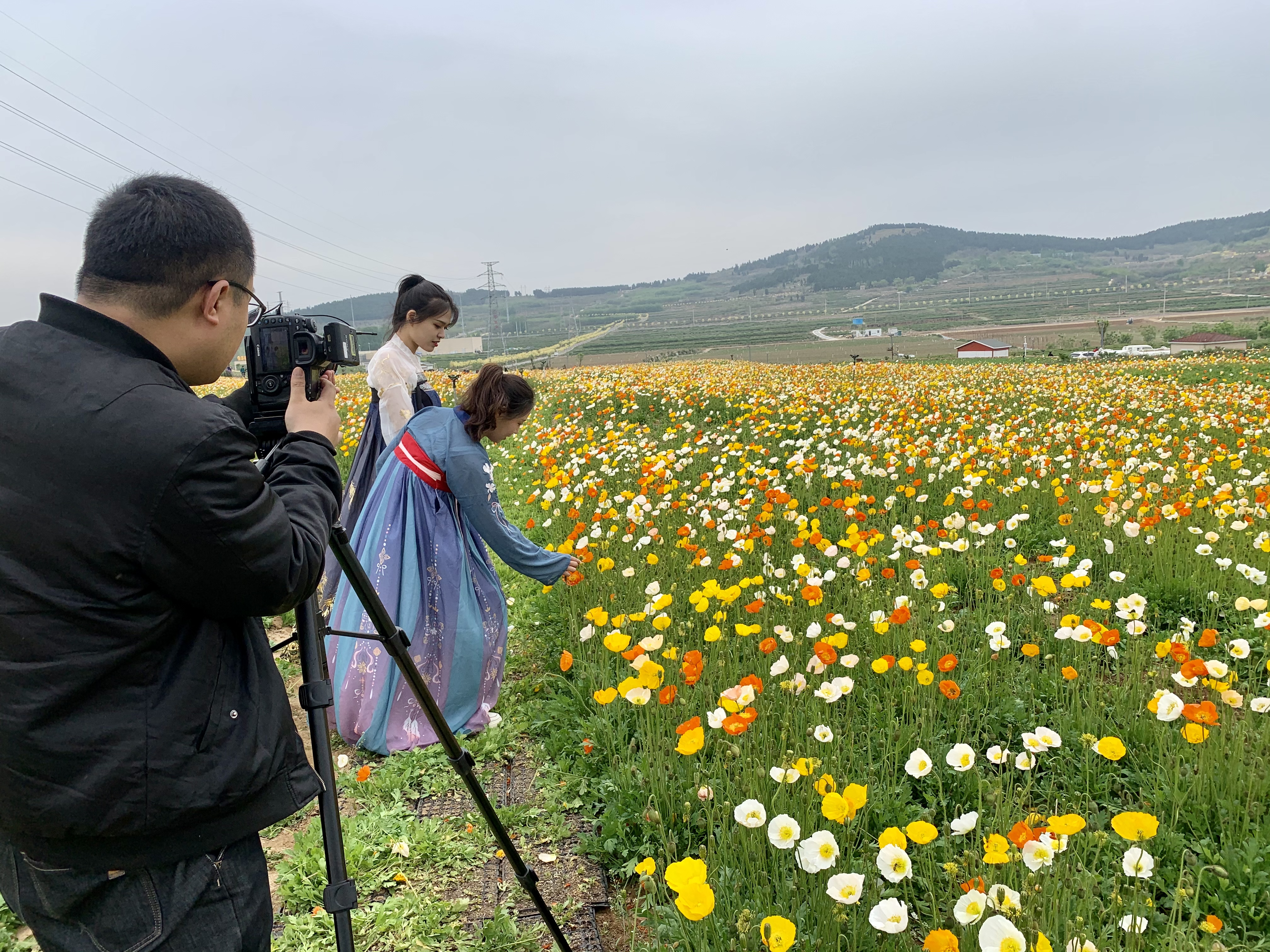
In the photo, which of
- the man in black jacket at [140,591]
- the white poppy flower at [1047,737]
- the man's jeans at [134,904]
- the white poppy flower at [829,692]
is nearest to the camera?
the man in black jacket at [140,591]

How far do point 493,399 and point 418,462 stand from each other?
1.66 ft

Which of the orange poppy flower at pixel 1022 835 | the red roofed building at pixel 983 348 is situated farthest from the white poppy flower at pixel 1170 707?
Result: the red roofed building at pixel 983 348

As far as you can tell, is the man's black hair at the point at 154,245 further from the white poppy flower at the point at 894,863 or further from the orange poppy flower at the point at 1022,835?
the orange poppy flower at the point at 1022,835

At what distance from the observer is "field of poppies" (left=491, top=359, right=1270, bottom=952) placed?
5.87 ft

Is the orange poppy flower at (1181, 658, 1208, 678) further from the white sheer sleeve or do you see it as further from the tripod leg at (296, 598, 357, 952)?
the white sheer sleeve

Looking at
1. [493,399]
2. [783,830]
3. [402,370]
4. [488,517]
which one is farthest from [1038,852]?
[402,370]

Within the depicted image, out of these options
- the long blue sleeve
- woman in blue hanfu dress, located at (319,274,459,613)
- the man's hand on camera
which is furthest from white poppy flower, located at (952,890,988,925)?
woman in blue hanfu dress, located at (319,274,459,613)

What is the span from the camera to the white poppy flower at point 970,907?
1.42 meters

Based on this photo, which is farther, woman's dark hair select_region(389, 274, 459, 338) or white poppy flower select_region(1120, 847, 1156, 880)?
woman's dark hair select_region(389, 274, 459, 338)

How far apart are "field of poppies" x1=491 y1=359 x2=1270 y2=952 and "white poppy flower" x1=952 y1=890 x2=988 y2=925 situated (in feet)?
0.03

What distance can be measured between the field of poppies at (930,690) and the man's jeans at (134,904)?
33.9 inches

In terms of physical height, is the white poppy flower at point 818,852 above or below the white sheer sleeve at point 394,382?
below

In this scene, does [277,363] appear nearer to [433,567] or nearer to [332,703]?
[332,703]

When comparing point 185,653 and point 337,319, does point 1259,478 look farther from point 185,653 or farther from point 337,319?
point 185,653
